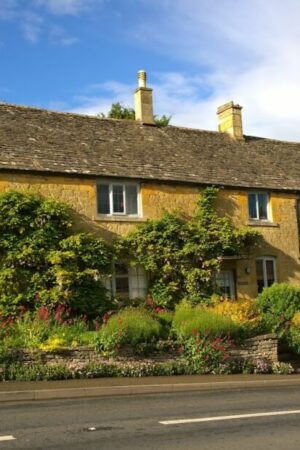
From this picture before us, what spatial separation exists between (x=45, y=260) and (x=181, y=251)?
4.98m

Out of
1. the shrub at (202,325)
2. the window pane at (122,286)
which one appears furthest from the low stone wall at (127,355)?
the window pane at (122,286)

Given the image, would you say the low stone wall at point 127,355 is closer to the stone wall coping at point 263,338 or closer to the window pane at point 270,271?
the stone wall coping at point 263,338

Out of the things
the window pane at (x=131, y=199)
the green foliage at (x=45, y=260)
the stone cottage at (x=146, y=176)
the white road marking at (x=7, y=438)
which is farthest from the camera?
the window pane at (x=131, y=199)

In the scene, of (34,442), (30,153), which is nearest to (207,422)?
(34,442)

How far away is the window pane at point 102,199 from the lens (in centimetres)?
2131

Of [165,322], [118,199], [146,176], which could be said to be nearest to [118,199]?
[118,199]

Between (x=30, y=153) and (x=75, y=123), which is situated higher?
(x=75, y=123)

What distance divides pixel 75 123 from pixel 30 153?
407cm

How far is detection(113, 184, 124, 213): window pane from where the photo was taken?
21594 mm

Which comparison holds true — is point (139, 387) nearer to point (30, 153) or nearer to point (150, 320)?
point (150, 320)

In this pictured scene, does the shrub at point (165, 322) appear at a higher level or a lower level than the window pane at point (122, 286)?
lower

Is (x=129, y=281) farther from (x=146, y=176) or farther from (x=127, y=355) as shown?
(x=127, y=355)

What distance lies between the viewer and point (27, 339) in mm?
15023

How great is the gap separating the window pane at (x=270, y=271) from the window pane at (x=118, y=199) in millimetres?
6577
